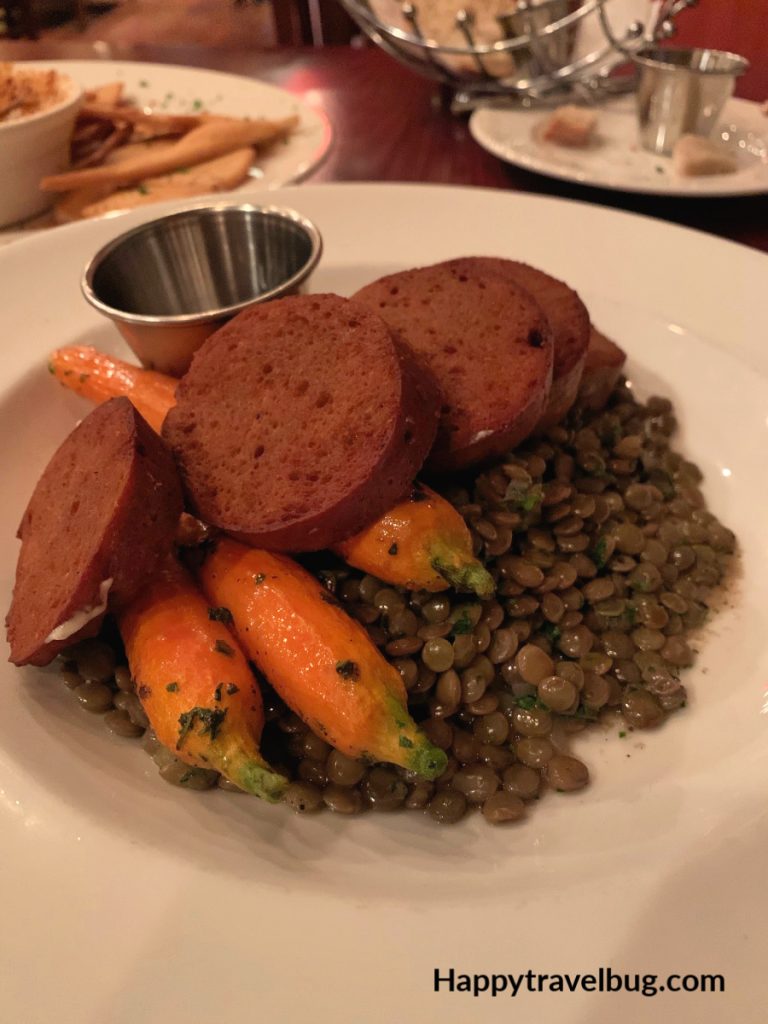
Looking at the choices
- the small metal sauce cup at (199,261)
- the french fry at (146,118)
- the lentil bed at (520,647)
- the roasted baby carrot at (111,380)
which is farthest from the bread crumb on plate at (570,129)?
the roasted baby carrot at (111,380)

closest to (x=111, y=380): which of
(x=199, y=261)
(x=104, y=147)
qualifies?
(x=199, y=261)

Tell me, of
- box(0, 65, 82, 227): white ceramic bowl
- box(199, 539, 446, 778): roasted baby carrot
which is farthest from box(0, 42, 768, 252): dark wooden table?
box(199, 539, 446, 778): roasted baby carrot

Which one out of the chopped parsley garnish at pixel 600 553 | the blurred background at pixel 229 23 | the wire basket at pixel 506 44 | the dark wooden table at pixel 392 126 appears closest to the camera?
the chopped parsley garnish at pixel 600 553

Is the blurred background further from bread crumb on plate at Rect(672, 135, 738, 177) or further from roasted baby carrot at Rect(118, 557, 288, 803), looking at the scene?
roasted baby carrot at Rect(118, 557, 288, 803)

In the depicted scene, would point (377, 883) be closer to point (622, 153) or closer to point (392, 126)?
point (622, 153)

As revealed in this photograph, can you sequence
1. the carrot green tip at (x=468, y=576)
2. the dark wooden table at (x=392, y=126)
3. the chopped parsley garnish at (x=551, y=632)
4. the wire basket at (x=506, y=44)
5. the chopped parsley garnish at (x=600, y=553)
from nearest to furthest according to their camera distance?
1. the carrot green tip at (x=468, y=576)
2. the chopped parsley garnish at (x=551, y=632)
3. the chopped parsley garnish at (x=600, y=553)
4. the dark wooden table at (x=392, y=126)
5. the wire basket at (x=506, y=44)

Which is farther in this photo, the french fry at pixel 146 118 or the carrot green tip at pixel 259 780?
the french fry at pixel 146 118

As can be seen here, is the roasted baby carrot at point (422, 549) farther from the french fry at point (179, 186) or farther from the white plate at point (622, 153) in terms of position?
the white plate at point (622, 153)

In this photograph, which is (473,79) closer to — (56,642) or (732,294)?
(732,294)
